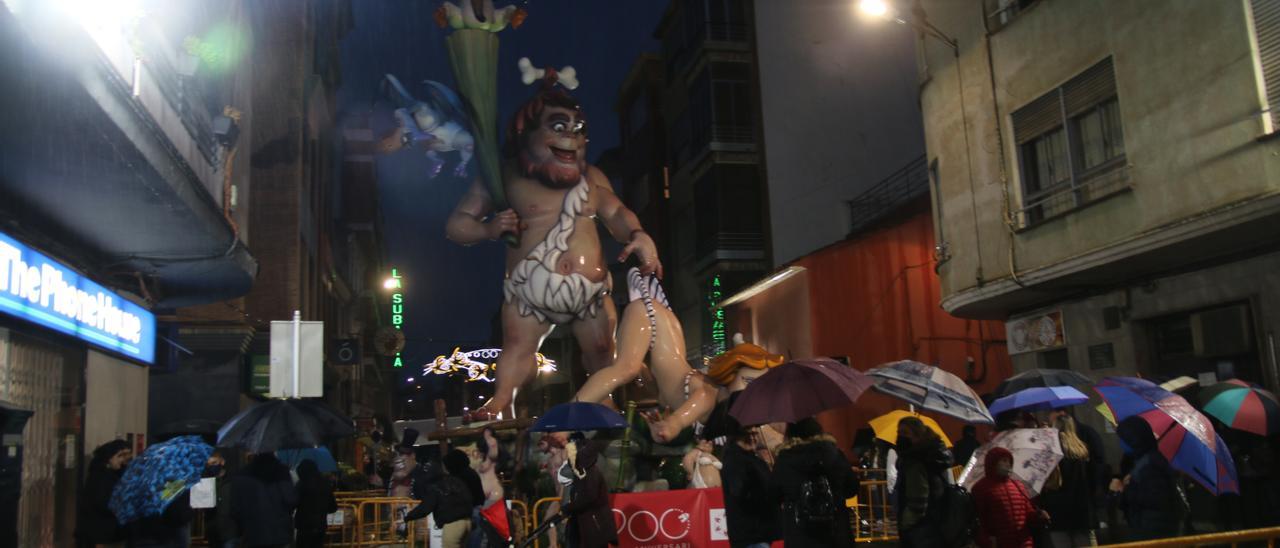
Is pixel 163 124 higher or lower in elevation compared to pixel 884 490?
higher

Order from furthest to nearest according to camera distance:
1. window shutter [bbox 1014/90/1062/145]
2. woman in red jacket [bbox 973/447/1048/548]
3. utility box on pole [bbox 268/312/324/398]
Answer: window shutter [bbox 1014/90/1062/145], utility box on pole [bbox 268/312/324/398], woman in red jacket [bbox 973/447/1048/548]

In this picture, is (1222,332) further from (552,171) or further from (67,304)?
(67,304)

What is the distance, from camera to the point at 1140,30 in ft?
40.5

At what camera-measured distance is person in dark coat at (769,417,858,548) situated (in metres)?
6.34

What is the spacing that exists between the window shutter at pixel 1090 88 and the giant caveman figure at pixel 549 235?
232 inches

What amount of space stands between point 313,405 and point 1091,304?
34.2ft

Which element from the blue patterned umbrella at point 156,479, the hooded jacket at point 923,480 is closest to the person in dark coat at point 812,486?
the hooded jacket at point 923,480

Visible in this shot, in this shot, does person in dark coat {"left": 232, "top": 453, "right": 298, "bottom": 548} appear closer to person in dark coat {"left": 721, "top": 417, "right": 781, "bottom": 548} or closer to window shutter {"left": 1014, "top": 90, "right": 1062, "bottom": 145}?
person in dark coat {"left": 721, "top": 417, "right": 781, "bottom": 548}

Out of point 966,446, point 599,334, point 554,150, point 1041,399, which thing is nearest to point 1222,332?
point 966,446

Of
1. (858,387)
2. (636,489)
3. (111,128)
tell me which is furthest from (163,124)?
(858,387)

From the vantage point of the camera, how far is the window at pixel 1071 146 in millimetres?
13344

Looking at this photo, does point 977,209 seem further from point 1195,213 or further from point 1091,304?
point 1195,213

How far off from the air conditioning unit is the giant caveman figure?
21.8ft

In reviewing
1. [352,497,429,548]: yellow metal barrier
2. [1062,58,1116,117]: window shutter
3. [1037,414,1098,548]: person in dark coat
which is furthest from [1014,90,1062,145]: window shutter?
[352,497,429,548]: yellow metal barrier
